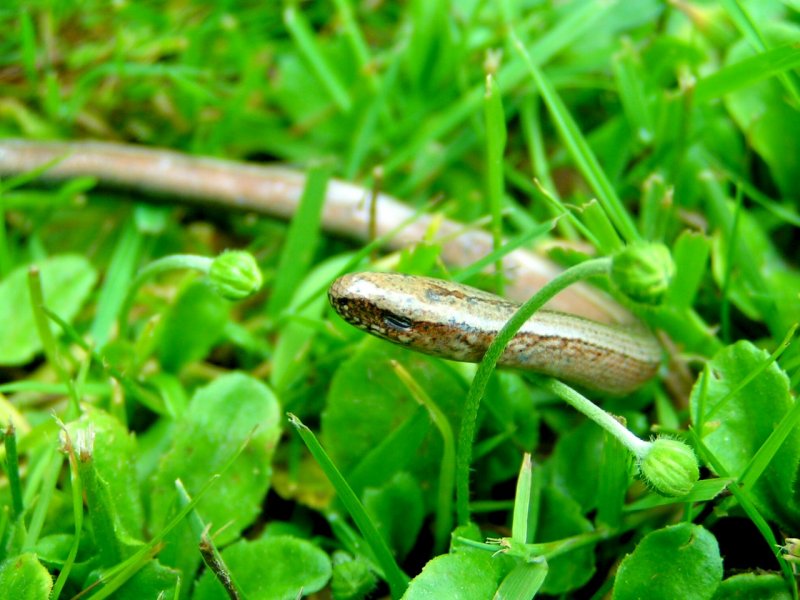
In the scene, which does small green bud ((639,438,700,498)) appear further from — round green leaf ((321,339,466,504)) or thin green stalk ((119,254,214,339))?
thin green stalk ((119,254,214,339))

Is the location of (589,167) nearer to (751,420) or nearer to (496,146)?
(496,146)

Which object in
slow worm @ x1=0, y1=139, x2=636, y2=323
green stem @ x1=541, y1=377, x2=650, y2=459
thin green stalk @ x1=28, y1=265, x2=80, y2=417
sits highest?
green stem @ x1=541, y1=377, x2=650, y2=459

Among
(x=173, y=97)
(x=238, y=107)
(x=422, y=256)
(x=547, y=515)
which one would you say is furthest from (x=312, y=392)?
(x=173, y=97)

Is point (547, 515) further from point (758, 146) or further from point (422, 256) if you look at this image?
point (758, 146)

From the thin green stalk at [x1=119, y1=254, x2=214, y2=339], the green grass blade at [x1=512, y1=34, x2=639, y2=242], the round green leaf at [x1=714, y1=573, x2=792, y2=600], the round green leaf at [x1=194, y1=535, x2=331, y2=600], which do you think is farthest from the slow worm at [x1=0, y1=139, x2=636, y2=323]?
the round green leaf at [x1=714, y1=573, x2=792, y2=600]

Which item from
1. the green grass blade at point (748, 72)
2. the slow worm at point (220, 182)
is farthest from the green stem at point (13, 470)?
the green grass blade at point (748, 72)

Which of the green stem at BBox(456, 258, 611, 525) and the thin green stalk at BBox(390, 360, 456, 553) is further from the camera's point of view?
the thin green stalk at BBox(390, 360, 456, 553)

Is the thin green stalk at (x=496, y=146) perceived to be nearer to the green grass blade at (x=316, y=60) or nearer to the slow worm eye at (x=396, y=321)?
the slow worm eye at (x=396, y=321)
